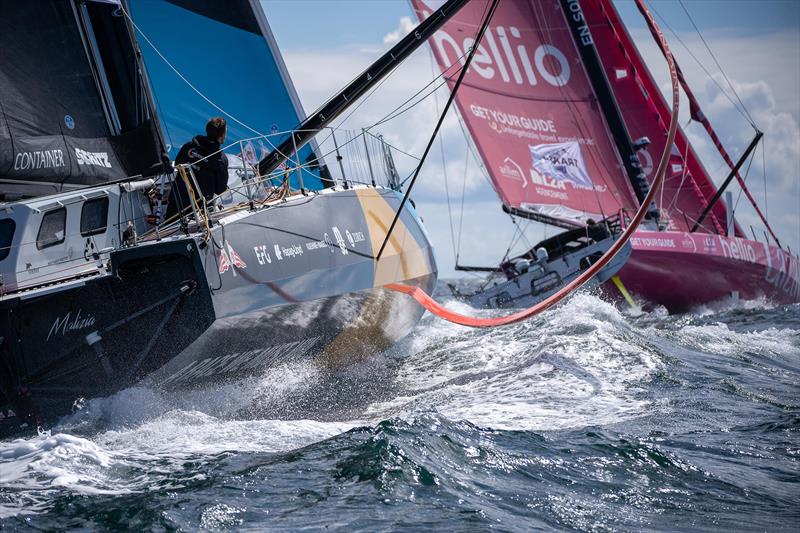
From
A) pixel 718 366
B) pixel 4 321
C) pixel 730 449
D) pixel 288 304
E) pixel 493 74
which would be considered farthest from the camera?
pixel 493 74

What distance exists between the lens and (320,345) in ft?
25.9

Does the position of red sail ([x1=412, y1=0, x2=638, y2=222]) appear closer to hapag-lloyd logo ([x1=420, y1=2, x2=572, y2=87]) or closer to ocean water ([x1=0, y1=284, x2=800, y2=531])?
hapag-lloyd logo ([x1=420, y1=2, x2=572, y2=87])

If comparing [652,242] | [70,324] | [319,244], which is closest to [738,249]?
[652,242]

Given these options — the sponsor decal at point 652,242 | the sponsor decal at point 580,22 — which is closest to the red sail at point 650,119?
the sponsor decal at point 580,22

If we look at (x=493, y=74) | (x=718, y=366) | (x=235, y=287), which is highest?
(x=493, y=74)

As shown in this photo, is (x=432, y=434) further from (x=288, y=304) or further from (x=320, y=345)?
(x=320, y=345)

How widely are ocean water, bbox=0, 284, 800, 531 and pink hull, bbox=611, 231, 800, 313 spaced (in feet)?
23.3

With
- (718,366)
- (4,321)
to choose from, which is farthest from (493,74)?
(4,321)

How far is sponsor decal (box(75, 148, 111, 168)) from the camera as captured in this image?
24.8ft

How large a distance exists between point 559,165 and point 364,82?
37.0 feet

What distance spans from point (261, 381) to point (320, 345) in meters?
0.62

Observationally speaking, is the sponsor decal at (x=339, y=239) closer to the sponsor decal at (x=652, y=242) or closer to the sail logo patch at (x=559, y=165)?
the sponsor decal at (x=652, y=242)

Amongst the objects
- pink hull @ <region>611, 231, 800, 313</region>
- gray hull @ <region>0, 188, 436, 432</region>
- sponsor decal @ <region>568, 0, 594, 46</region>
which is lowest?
pink hull @ <region>611, 231, 800, 313</region>

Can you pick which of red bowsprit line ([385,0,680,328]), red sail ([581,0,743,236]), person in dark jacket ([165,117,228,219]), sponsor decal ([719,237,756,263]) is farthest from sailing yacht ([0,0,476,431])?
red sail ([581,0,743,236])
